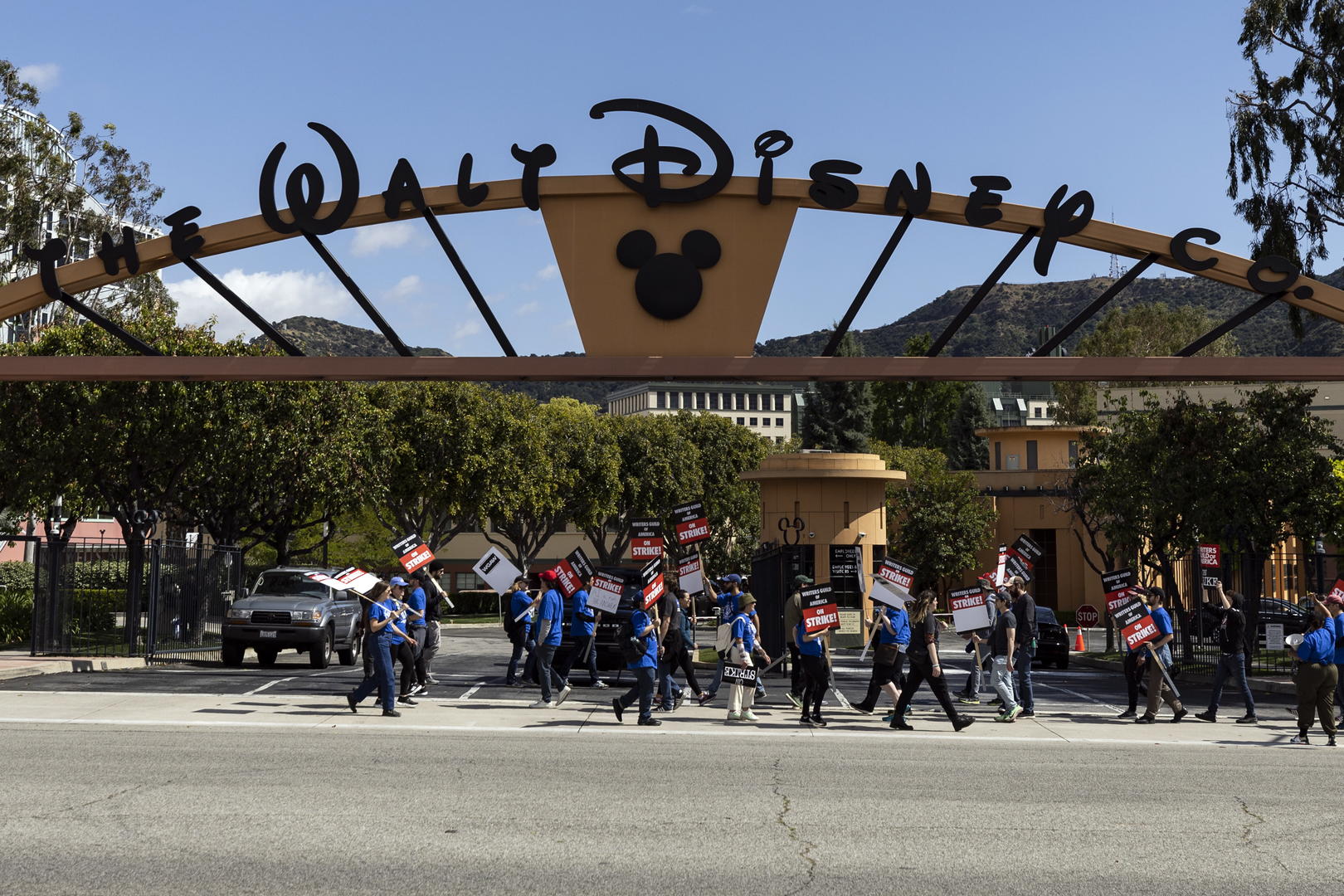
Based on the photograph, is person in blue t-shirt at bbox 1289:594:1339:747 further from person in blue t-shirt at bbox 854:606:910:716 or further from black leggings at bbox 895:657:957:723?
person in blue t-shirt at bbox 854:606:910:716

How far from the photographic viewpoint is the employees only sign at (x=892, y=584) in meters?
17.9

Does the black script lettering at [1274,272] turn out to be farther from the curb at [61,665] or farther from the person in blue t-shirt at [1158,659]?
the curb at [61,665]

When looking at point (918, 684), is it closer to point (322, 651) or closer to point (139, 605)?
point (322, 651)

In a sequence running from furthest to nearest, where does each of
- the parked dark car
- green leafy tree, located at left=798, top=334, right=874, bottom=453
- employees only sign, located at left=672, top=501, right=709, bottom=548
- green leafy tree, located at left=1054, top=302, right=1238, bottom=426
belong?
green leafy tree, located at left=798, top=334, right=874, bottom=453
green leafy tree, located at left=1054, top=302, right=1238, bottom=426
the parked dark car
employees only sign, located at left=672, top=501, right=709, bottom=548

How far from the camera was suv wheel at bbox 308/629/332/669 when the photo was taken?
24281 millimetres

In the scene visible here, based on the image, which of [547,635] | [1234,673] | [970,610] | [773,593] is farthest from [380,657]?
[1234,673]

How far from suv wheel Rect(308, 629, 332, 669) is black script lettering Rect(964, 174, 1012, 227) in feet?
45.0

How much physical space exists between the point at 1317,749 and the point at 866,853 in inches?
359

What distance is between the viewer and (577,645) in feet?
67.9

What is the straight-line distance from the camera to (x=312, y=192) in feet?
60.6

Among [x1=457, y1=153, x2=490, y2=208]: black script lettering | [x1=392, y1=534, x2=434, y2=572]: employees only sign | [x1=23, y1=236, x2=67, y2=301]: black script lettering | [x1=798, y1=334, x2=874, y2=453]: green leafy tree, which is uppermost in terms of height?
[x1=798, y1=334, x2=874, y2=453]: green leafy tree

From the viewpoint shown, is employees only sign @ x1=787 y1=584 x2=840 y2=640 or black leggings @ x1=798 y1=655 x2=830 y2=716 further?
employees only sign @ x1=787 y1=584 x2=840 y2=640

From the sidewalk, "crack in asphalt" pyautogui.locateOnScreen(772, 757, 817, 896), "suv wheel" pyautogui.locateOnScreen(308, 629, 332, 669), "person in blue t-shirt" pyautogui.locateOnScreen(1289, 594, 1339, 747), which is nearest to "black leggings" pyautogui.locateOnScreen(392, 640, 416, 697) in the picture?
"suv wheel" pyautogui.locateOnScreen(308, 629, 332, 669)

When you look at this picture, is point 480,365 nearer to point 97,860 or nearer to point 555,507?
point 97,860
